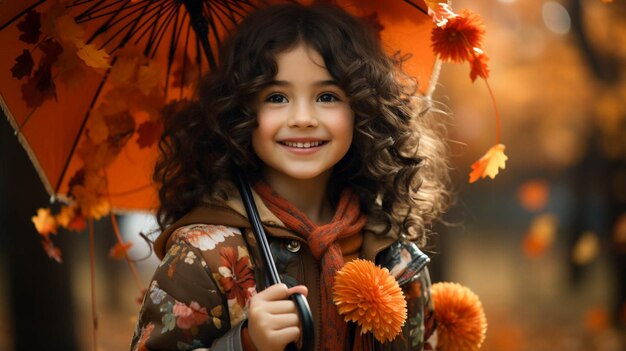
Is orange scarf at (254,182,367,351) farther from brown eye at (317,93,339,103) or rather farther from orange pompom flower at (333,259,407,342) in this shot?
brown eye at (317,93,339,103)

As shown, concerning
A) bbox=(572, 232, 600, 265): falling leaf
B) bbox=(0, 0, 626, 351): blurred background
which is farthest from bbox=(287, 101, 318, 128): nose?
bbox=(572, 232, 600, 265): falling leaf

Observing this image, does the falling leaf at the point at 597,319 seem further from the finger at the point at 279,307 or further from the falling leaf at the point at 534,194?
the finger at the point at 279,307

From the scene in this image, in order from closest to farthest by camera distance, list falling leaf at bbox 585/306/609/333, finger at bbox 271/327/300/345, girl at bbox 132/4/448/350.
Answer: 1. finger at bbox 271/327/300/345
2. girl at bbox 132/4/448/350
3. falling leaf at bbox 585/306/609/333

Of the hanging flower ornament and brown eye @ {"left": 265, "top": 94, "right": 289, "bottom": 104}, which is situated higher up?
brown eye @ {"left": 265, "top": 94, "right": 289, "bottom": 104}

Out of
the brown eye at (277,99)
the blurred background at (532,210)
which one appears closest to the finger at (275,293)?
the brown eye at (277,99)

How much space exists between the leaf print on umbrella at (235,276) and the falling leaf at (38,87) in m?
0.71

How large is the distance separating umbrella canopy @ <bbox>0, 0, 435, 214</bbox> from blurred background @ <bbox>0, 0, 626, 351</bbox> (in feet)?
6.02

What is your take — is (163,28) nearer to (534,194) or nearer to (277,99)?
(277,99)

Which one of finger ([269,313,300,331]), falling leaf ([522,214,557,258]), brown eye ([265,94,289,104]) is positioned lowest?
falling leaf ([522,214,557,258])

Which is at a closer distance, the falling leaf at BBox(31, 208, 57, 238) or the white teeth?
the white teeth

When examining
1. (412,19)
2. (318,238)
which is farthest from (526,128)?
(318,238)

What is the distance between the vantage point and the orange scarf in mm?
2053

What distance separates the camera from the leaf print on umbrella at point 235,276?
1995 millimetres

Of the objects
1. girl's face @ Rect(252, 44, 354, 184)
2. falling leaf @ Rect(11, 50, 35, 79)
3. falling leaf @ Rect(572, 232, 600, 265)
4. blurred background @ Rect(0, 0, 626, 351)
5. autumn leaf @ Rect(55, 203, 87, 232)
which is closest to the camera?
girl's face @ Rect(252, 44, 354, 184)
